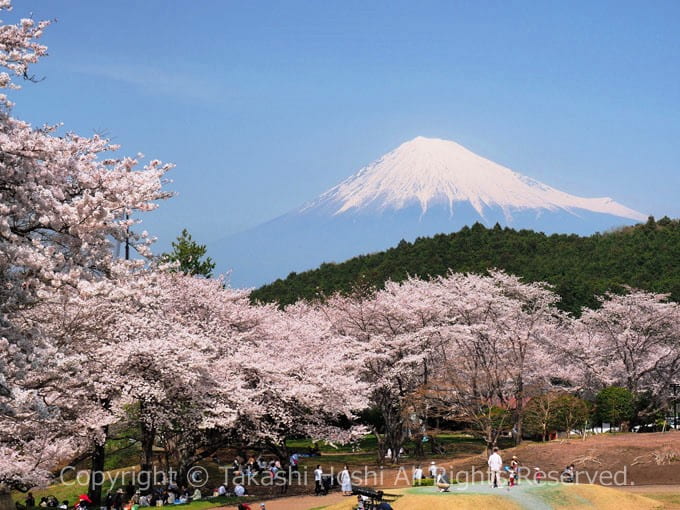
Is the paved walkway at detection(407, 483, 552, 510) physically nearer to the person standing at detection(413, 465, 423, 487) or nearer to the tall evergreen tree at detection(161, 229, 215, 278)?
the person standing at detection(413, 465, 423, 487)

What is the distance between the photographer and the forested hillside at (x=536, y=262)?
238 feet

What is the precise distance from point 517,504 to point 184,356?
40.2 feet

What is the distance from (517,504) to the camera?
23516mm

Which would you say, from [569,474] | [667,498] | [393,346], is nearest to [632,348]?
[393,346]

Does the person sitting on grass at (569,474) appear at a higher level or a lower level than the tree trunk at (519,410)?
lower

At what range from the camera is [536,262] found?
82.8m

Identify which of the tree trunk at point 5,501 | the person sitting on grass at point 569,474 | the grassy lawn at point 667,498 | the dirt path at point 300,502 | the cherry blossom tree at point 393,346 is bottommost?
the dirt path at point 300,502

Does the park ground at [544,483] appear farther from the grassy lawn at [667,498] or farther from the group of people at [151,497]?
the group of people at [151,497]

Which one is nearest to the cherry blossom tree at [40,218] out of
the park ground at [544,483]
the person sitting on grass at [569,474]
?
the park ground at [544,483]

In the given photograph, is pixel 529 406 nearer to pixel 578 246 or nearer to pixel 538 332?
pixel 538 332

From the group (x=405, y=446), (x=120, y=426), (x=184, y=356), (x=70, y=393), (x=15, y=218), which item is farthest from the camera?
(x=405, y=446)

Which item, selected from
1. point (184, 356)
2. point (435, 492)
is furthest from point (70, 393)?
point (435, 492)

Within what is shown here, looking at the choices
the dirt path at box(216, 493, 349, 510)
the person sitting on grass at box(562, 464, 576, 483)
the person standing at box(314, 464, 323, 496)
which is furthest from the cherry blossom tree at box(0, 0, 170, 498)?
the person sitting on grass at box(562, 464, 576, 483)

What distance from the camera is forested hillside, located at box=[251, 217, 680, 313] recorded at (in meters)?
72.7
